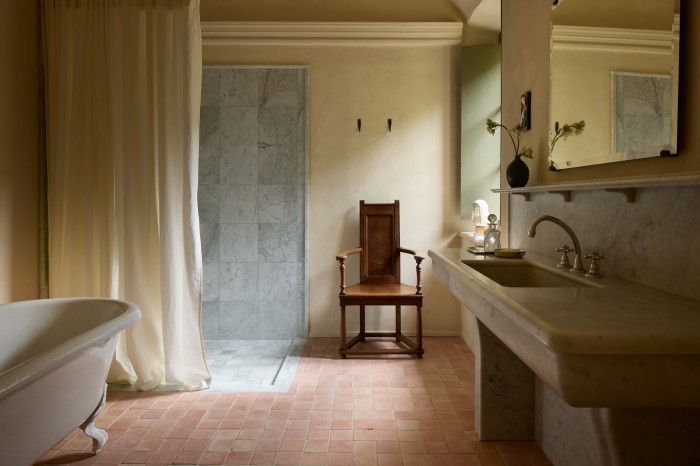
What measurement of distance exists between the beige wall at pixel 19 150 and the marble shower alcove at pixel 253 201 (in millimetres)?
1372

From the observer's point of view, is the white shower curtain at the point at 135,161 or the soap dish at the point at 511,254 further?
the white shower curtain at the point at 135,161

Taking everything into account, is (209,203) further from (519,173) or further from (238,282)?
(519,173)

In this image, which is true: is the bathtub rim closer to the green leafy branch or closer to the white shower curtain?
the white shower curtain

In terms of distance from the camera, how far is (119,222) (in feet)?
10.8

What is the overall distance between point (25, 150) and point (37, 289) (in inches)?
36.4

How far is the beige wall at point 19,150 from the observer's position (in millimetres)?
3098

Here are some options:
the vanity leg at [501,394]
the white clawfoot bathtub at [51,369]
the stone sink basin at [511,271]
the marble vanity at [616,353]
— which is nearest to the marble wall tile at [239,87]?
the white clawfoot bathtub at [51,369]

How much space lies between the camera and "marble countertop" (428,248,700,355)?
112 cm

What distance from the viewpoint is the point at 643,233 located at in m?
1.82

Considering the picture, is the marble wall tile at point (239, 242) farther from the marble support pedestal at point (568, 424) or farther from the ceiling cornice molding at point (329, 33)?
the marble support pedestal at point (568, 424)

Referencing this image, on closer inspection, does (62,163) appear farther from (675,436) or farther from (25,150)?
(675,436)

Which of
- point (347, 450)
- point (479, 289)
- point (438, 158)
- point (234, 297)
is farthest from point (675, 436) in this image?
point (234, 297)

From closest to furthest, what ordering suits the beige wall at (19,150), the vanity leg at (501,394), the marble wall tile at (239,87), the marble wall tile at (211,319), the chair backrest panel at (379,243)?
1. the vanity leg at (501,394)
2. the beige wall at (19,150)
3. the chair backrest panel at (379,243)
4. the marble wall tile at (239,87)
5. the marble wall tile at (211,319)

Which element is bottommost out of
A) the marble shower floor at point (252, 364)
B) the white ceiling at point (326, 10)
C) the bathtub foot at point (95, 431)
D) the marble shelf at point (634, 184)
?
the marble shower floor at point (252, 364)
